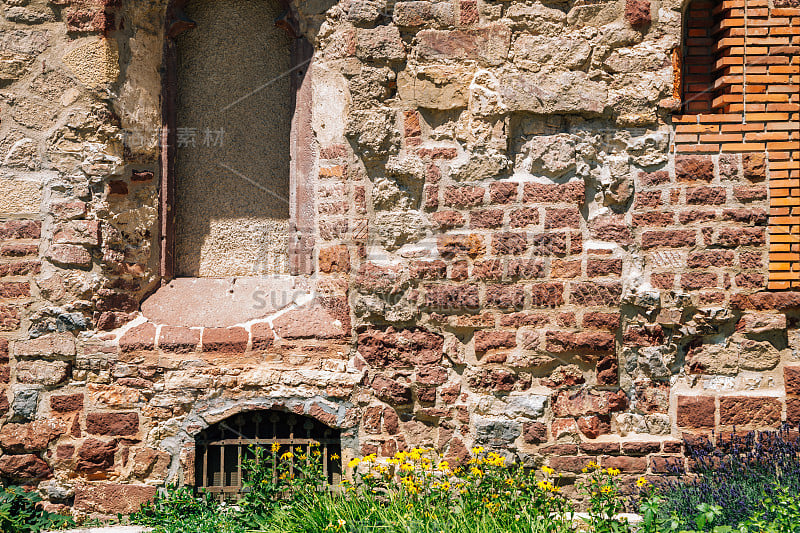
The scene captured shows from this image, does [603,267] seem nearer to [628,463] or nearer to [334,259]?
[628,463]

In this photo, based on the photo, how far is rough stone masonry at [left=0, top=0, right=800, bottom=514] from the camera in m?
3.76

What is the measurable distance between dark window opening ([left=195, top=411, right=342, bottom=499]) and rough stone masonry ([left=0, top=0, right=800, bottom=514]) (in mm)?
102

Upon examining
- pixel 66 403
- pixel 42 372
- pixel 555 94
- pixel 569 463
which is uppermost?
pixel 555 94

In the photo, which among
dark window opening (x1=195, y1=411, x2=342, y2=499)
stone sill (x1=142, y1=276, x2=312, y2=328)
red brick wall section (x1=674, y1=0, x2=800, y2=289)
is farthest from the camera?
stone sill (x1=142, y1=276, x2=312, y2=328)

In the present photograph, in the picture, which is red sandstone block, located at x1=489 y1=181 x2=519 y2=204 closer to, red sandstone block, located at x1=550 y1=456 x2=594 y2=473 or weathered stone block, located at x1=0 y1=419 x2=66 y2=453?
red sandstone block, located at x1=550 y1=456 x2=594 y2=473

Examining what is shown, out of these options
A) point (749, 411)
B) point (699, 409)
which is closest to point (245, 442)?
point (699, 409)

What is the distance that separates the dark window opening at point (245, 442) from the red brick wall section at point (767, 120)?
263cm

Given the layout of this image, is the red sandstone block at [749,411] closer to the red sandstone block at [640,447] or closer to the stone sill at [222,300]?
the red sandstone block at [640,447]

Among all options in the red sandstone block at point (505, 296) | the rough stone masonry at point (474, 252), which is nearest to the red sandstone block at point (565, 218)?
the rough stone masonry at point (474, 252)

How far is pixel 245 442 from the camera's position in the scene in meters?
3.94

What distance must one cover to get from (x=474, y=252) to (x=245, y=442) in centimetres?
172

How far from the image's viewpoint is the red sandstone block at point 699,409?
12.4ft

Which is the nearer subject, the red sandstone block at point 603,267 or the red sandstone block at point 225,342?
the red sandstone block at point 603,267

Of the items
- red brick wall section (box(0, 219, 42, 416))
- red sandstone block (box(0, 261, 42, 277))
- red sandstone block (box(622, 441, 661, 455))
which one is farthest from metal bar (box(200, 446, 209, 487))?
red sandstone block (box(622, 441, 661, 455))
